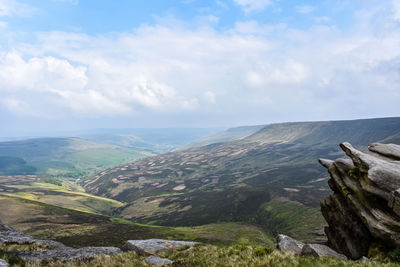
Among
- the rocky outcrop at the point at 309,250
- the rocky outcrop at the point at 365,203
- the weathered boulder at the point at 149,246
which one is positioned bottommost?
the weathered boulder at the point at 149,246

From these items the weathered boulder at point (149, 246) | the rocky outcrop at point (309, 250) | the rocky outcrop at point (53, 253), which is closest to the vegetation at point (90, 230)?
the rocky outcrop at point (53, 253)

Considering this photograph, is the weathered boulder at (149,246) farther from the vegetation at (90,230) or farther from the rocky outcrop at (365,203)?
the vegetation at (90,230)

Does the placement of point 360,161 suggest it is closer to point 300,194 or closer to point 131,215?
point 300,194

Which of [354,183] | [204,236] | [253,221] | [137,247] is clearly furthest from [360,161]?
[253,221]

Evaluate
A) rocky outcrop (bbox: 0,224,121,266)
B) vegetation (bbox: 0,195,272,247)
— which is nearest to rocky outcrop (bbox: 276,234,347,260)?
rocky outcrop (bbox: 0,224,121,266)

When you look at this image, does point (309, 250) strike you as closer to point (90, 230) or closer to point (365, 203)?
point (365, 203)

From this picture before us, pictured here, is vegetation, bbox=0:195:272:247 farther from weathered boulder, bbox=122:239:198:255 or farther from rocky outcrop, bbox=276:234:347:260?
rocky outcrop, bbox=276:234:347:260

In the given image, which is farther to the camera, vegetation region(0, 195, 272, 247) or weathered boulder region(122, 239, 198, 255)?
vegetation region(0, 195, 272, 247)

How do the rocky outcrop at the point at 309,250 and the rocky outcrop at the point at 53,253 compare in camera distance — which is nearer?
the rocky outcrop at the point at 53,253

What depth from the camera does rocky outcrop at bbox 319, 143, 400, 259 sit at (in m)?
19.5

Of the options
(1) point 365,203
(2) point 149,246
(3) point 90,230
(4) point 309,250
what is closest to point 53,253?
(2) point 149,246

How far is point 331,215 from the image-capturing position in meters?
30.4

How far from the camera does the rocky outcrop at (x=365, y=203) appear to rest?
19516 mm

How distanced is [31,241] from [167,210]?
7030 inches
